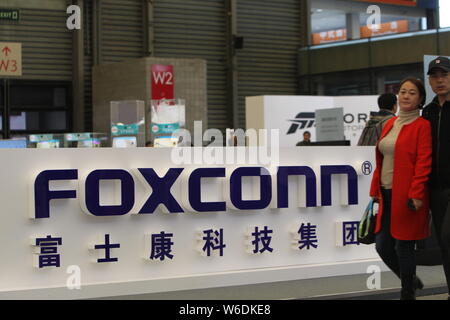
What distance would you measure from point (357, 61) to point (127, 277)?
1654 centimetres

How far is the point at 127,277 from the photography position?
6.30 metres

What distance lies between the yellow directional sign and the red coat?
8.26 meters

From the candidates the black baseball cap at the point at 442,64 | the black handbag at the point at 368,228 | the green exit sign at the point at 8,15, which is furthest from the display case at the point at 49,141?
the black baseball cap at the point at 442,64

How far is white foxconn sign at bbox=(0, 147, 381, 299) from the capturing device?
595 centimetres

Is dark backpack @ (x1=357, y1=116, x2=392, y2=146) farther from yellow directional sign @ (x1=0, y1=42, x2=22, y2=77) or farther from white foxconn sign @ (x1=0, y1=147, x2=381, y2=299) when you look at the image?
yellow directional sign @ (x1=0, y1=42, x2=22, y2=77)

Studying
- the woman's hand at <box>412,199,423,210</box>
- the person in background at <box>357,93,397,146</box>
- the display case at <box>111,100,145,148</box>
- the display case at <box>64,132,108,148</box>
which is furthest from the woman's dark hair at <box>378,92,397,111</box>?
the display case at <box>64,132,108,148</box>

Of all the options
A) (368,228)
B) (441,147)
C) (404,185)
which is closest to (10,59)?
(368,228)

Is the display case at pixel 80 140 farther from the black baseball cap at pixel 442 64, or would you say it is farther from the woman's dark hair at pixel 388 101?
the black baseball cap at pixel 442 64

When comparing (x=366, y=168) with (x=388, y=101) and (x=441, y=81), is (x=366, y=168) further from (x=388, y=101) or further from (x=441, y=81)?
(x=441, y=81)

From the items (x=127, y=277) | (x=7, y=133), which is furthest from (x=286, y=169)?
(x=7, y=133)

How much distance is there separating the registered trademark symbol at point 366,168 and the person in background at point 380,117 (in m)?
0.25

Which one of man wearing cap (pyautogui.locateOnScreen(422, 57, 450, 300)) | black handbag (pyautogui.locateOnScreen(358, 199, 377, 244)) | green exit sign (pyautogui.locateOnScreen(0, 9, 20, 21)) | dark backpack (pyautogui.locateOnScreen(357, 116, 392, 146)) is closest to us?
man wearing cap (pyautogui.locateOnScreen(422, 57, 450, 300))

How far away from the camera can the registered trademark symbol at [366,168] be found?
7.33 meters
